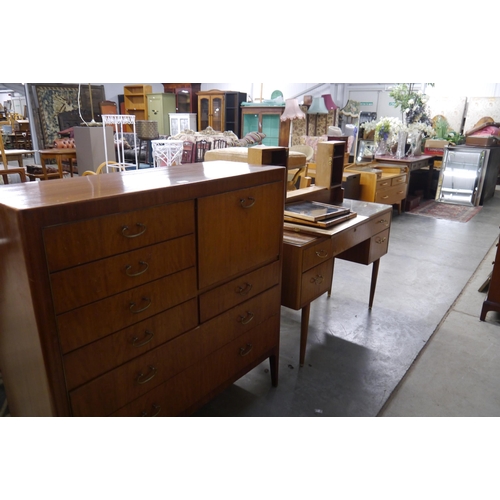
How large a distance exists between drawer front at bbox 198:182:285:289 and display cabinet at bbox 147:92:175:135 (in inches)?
393

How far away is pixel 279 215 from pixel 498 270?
184 centimetres

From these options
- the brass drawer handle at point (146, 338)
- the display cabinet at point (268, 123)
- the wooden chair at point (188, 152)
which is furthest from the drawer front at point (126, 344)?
the display cabinet at point (268, 123)

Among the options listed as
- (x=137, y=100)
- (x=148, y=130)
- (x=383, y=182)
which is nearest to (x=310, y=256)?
(x=383, y=182)

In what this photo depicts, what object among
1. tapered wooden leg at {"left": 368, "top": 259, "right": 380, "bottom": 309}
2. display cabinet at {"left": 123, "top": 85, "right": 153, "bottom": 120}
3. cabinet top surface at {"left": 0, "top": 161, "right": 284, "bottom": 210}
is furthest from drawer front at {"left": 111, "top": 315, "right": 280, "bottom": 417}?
display cabinet at {"left": 123, "top": 85, "right": 153, "bottom": 120}

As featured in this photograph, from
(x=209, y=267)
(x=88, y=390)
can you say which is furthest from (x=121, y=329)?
(x=209, y=267)

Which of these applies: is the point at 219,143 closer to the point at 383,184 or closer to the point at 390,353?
the point at 383,184

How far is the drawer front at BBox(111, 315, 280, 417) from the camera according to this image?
61.0 inches

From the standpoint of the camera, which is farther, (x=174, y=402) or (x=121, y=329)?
(x=174, y=402)

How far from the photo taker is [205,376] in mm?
1757

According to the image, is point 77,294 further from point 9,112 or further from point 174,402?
point 9,112

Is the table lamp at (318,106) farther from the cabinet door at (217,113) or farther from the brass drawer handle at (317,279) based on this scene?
the brass drawer handle at (317,279)

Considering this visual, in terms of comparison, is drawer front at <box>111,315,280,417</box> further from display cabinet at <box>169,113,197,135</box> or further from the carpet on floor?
display cabinet at <box>169,113,197,135</box>

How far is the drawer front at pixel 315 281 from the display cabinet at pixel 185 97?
9614 millimetres
